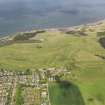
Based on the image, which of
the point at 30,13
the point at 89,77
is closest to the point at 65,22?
the point at 30,13

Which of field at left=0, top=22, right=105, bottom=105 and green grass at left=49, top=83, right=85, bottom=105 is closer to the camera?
green grass at left=49, top=83, right=85, bottom=105

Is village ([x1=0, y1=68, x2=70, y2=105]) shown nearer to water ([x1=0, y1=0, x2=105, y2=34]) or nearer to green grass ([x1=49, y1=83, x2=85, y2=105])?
green grass ([x1=49, y1=83, x2=85, y2=105])

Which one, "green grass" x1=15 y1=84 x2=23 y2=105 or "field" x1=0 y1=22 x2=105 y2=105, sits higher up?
"field" x1=0 y1=22 x2=105 y2=105

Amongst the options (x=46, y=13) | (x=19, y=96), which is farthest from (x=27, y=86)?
(x=46, y=13)

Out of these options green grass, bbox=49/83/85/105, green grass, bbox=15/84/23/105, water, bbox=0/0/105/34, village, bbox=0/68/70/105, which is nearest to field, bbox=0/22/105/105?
green grass, bbox=49/83/85/105

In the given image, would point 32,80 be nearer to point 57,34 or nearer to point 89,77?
point 89,77

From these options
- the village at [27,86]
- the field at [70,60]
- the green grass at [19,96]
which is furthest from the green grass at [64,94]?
the green grass at [19,96]

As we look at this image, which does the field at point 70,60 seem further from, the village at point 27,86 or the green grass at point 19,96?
the green grass at point 19,96
